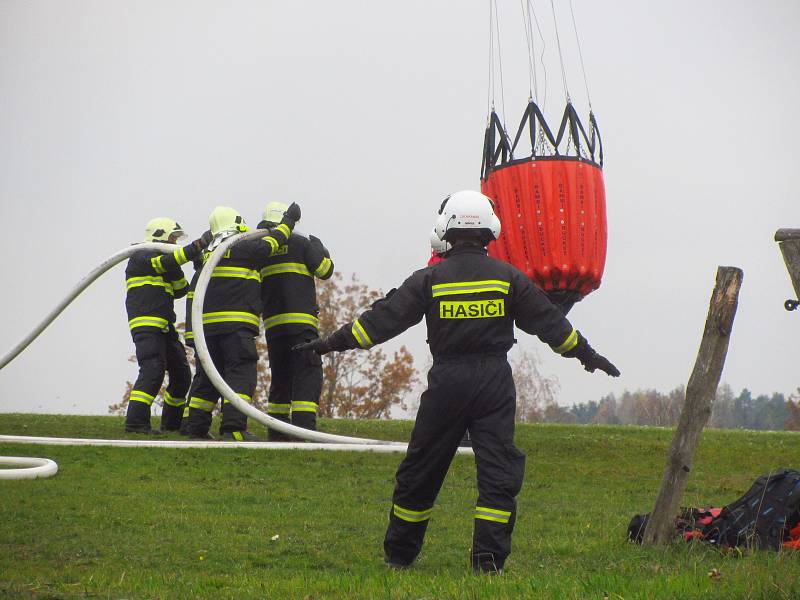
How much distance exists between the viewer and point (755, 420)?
281ft

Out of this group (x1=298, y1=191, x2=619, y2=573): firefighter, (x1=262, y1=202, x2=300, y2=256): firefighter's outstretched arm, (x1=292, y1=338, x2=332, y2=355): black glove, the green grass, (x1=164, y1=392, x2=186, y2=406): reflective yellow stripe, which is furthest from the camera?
(x1=164, y1=392, x2=186, y2=406): reflective yellow stripe

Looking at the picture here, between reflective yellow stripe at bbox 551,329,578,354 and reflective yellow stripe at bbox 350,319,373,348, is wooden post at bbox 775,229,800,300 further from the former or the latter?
reflective yellow stripe at bbox 350,319,373,348

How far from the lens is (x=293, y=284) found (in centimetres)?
1299

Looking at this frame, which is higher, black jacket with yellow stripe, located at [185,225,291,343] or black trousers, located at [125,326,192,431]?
black jacket with yellow stripe, located at [185,225,291,343]

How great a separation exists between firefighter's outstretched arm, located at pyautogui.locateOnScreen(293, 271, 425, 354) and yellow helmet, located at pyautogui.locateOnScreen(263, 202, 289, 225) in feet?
22.0

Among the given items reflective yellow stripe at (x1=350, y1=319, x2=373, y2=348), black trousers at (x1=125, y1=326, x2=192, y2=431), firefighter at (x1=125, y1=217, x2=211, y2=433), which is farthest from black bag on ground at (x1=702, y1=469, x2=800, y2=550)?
black trousers at (x1=125, y1=326, x2=192, y2=431)

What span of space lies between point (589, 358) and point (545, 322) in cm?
39

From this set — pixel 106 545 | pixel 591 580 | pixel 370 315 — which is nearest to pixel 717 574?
pixel 591 580

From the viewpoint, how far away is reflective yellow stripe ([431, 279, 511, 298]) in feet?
21.9

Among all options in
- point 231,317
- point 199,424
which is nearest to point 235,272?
point 231,317

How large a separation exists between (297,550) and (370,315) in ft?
5.65

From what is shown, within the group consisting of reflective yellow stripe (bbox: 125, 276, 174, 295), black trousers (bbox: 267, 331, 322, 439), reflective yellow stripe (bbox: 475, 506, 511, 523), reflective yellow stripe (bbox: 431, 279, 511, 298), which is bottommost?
reflective yellow stripe (bbox: 475, 506, 511, 523)

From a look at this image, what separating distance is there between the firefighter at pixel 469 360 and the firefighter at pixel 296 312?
6005 mm

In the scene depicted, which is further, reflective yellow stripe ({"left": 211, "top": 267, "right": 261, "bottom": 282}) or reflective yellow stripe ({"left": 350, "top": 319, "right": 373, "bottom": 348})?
reflective yellow stripe ({"left": 211, "top": 267, "right": 261, "bottom": 282})
